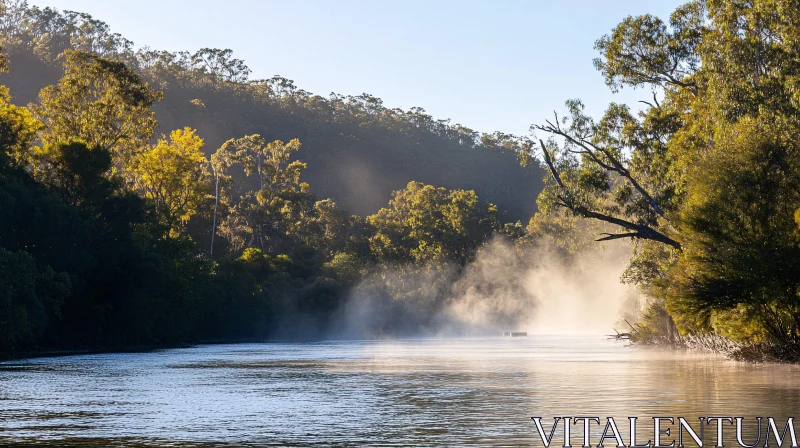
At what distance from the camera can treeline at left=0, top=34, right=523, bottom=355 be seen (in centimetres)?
6006

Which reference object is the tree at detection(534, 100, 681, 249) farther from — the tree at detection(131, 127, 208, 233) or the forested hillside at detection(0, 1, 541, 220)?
the forested hillside at detection(0, 1, 541, 220)

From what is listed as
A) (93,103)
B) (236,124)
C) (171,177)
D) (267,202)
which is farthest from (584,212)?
(236,124)

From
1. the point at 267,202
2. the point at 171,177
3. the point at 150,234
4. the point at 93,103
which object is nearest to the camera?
the point at 150,234

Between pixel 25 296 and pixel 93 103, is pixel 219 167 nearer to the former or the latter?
pixel 93 103

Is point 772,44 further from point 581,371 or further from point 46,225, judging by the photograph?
point 46,225

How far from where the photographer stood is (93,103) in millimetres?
81188

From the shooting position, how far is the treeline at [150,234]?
60059 millimetres

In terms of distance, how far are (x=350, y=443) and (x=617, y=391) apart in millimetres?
11903

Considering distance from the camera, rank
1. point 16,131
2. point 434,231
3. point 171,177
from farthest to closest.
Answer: point 434,231, point 171,177, point 16,131

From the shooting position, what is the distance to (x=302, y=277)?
119 m

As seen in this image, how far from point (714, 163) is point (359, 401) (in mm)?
22512

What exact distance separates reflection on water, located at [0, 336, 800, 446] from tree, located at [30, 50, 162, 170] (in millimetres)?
44887

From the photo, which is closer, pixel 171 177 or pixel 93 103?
pixel 93 103

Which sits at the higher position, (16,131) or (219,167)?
(219,167)
